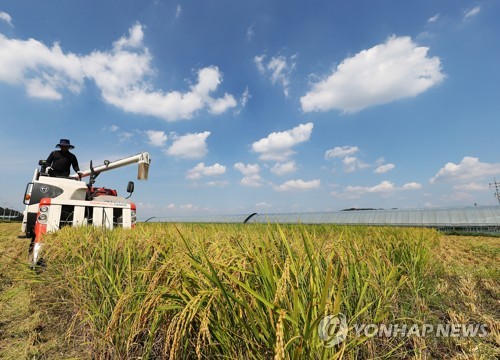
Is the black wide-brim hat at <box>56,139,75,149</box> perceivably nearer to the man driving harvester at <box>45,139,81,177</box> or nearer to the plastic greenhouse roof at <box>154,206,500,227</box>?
the man driving harvester at <box>45,139,81,177</box>

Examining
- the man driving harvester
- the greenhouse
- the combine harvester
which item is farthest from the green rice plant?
the greenhouse

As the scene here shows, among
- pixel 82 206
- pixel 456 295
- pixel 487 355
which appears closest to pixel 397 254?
pixel 456 295

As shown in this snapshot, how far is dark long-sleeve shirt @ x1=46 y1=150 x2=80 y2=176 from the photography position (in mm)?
6578

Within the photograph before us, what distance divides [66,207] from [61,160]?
6.09ft

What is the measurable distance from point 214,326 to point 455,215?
70.3 ft

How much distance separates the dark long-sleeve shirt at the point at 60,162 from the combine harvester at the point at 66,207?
24 cm

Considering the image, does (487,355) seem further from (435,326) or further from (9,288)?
(9,288)

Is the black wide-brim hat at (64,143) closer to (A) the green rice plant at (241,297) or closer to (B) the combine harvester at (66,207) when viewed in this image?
(B) the combine harvester at (66,207)

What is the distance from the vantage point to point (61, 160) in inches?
262

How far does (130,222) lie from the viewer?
20.0 feet

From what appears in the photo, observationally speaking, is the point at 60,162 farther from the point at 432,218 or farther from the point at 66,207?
the point at 432,218

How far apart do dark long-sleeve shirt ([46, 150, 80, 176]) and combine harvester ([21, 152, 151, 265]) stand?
0.24 metres

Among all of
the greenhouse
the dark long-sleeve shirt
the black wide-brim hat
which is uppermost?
the black wide-brim hat

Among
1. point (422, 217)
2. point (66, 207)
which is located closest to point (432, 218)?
point (422, 217)
